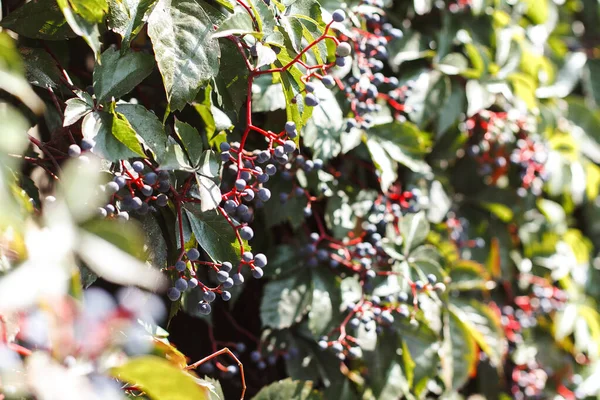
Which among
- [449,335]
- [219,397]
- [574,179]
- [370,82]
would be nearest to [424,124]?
[370,82]

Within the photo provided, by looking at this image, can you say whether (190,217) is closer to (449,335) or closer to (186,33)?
(186,33)

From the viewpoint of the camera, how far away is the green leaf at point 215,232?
0.84 metres

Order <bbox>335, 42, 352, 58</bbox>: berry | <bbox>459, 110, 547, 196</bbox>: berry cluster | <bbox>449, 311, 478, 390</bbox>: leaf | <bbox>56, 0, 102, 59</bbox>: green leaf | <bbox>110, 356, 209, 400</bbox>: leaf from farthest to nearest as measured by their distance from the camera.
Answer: <bbox>459, 110, 547, 196</bbox>: berry cluster
<bbox>449, 311, 478, 390</bbox>: leaf
<bbox>335, 42, 352, 58</bbox>: berry
<bbox>56, 0, 102, 59</bbox>: green leaf
<bbox>110, 356, 209, 400</bbox>: leaf

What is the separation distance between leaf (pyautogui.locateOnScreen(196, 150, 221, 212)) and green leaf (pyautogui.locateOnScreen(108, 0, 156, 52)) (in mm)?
180

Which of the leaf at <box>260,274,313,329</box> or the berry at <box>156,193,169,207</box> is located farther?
the leaf at <box>260,274,313,329</box>

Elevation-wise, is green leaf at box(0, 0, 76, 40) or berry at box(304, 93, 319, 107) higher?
green leaf at box(0, 0, 76, 40)

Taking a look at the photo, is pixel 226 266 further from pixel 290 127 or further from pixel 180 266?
pixel 290 127

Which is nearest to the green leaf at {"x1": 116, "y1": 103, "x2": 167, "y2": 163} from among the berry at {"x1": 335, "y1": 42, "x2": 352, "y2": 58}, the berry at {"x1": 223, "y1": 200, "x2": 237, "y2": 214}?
the berry at {"x1": 223, "y1": 200, "x2": 237, "y2": 214}

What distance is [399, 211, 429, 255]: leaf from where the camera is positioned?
1199 mm

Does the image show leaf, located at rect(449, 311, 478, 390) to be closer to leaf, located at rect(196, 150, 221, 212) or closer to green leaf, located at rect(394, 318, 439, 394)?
green leaf, located at rect(394, 318, 439, 394)

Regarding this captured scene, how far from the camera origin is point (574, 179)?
5.53 feet

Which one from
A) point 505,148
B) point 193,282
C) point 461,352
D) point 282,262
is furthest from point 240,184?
point 505,148

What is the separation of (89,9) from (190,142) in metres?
0.21

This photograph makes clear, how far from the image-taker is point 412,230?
1.22 meters
